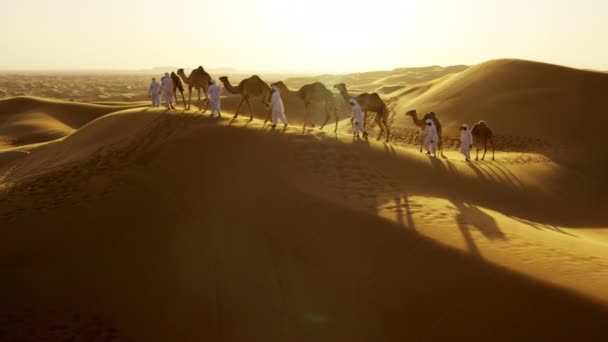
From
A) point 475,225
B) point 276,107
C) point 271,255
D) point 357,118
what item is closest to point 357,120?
point 357,118

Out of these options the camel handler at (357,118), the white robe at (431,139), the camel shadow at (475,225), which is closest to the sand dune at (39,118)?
the camel handler at (357,118)

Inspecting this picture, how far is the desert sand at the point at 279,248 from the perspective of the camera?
239 inches

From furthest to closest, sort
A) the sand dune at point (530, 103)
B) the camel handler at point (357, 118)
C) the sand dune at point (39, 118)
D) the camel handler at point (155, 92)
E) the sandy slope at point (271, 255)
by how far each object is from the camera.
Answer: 1. the sand dune at point (39, 118)
2. the sand dune at point (530, 103)
3. the camel handler at point (155, 92)
4. the camel handler at point (357, 118)
5. the sandy slope at point (271, 255)

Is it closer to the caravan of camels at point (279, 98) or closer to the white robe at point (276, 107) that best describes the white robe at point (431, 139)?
the caravan of camels at point (279, 98)

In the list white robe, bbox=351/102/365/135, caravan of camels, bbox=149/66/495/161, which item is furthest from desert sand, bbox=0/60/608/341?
white robe, bbox=351/102/365/135

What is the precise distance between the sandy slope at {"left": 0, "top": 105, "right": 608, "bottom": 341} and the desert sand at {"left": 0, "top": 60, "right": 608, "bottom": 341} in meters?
0.03

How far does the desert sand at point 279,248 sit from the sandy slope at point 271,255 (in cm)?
3

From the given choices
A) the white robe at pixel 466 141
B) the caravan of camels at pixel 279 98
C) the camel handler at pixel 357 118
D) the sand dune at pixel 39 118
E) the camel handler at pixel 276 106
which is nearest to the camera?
the camel handler at pixel 276 106

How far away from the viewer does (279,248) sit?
7480mm

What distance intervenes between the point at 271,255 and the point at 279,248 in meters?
0.20

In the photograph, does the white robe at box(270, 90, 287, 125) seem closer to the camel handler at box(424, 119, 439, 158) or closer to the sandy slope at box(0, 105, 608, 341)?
the sandy slope at box(0, 105, 608, 341)

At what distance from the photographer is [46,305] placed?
22.2ft

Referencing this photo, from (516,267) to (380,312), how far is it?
2086mm

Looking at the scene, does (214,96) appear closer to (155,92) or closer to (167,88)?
(167,88)
